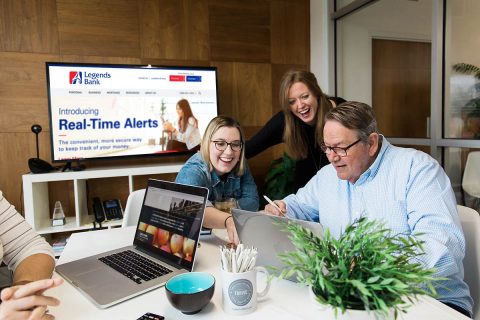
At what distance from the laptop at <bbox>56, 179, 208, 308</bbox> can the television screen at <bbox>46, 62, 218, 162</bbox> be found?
1.69 metres

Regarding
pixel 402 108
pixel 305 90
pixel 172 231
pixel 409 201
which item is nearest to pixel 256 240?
pixel 172 231

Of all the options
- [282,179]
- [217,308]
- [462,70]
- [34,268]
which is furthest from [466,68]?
[34,268]

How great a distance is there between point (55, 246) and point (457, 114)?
10.0 feet

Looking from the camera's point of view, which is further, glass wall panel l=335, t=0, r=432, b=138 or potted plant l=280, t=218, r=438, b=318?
glass wall panel l=335, t=0, r=432, b=138

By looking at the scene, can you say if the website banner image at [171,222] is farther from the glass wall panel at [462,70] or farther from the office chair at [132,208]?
the glass wall panel at [462,70]

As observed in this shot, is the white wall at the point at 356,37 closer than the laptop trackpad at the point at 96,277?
No

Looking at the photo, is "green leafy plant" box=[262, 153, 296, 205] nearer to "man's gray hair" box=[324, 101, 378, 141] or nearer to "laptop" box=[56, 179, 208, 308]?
"man's gray hair" box=[324, 101, 378, 141]

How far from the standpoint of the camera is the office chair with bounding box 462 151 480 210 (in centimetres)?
229

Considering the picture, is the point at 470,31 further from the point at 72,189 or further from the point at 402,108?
the point at 72,189

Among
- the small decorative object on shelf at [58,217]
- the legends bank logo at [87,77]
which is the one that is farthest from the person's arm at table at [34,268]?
the legends bank logo at [87,77]

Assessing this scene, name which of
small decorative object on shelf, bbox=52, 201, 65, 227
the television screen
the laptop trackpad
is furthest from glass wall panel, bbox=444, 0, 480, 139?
small decorative object on shelf, bbox=52, 201, 65, 227

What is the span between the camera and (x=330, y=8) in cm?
345

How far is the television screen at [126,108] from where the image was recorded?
2.66 meters

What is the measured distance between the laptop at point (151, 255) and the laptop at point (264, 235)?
13 cm
